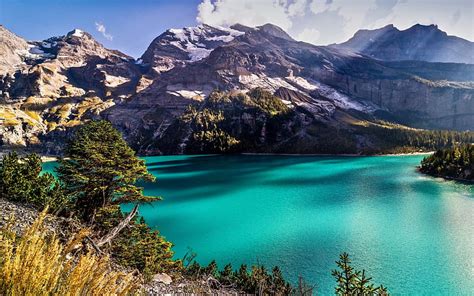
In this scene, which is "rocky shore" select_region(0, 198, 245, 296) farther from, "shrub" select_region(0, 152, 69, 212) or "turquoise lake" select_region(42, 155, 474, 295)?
"turquoise lake" select_region(42, 155, 474, 295)

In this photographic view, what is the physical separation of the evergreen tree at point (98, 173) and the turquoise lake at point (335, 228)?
8525mm

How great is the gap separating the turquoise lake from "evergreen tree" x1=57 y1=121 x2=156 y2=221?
852 cm

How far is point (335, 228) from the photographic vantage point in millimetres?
35250

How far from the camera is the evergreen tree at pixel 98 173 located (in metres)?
22.0

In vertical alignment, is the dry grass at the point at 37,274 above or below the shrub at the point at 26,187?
above

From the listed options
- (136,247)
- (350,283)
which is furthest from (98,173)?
(350,283)

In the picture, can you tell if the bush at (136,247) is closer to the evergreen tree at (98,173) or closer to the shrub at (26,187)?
the evergreen tree at (98,173)

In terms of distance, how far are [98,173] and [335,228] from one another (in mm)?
26052

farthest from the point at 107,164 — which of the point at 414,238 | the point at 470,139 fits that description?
the point at 470,139

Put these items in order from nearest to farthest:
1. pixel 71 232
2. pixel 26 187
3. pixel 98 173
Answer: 1. pixel 71 232
2. pixel 26 187
3. pixel 98 173

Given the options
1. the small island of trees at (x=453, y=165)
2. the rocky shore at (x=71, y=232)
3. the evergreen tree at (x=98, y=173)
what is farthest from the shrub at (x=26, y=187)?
the small island of trees at (x=453, y=165)

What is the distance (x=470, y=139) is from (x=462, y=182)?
343 feet

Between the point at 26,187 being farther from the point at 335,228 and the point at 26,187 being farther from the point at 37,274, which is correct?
the point at 335,228

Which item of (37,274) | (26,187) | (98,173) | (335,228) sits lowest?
(335,228)
